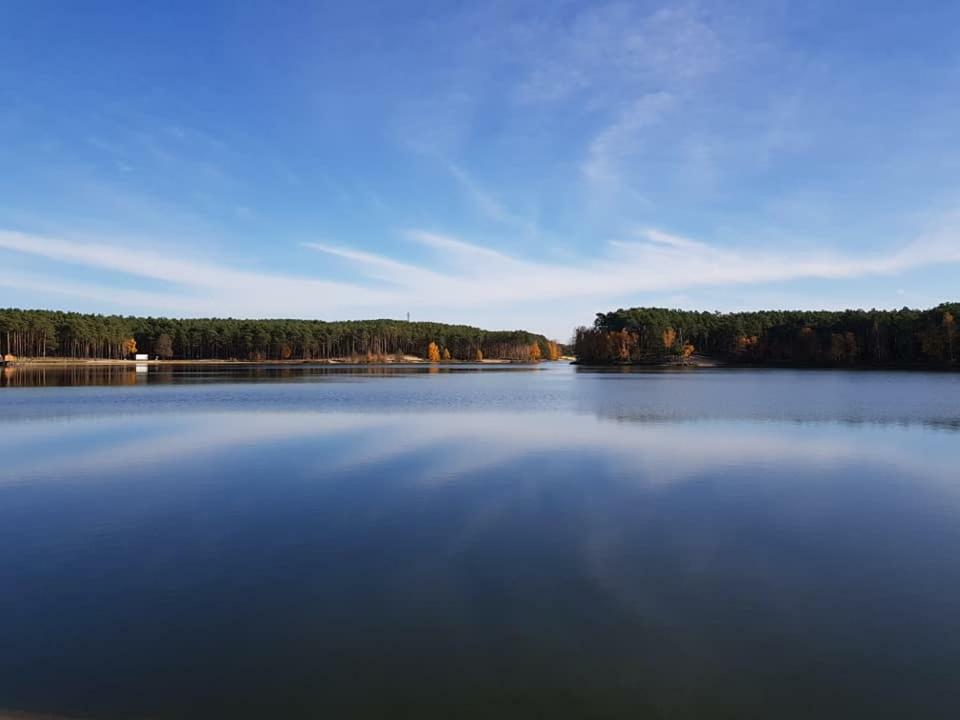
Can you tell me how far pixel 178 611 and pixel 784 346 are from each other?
11980cm

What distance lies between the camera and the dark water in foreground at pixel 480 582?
16.3ft

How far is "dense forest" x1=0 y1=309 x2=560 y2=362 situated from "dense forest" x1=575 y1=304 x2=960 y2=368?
37125mm

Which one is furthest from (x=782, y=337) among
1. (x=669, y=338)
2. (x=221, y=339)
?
(x=221, y=339)

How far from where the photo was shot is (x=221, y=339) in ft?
409

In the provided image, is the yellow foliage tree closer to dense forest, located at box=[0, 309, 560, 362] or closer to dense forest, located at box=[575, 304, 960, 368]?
dense forest, located at box=[575, 304, 960, 368]

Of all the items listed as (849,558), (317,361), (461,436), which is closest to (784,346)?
(317,361)

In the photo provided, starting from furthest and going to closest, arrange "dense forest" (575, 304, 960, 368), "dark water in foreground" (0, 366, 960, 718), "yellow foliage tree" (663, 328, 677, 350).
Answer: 1. "yellow foliage tree" (663, 328, 677, 350)
2. "dense forest" (575, 304, 960, 368)
3. "dark water in foreground" (0, 366, 960, 718)

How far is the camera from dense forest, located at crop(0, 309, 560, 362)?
103188mm

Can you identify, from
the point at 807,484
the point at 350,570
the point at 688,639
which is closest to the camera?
the point at 688,639

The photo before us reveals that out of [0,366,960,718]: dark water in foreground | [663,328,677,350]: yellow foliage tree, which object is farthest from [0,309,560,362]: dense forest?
[0,366,960,718]: dark water in foreground

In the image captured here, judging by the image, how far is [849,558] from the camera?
810cm

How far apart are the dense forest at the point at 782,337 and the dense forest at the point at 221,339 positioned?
122 feet

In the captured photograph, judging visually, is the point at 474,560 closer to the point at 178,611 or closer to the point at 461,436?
the point at 178,611

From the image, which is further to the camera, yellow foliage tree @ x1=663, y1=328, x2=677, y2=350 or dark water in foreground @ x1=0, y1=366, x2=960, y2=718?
yellow foliage tree @ x1=663, y1=328, x2=677, y2=350
